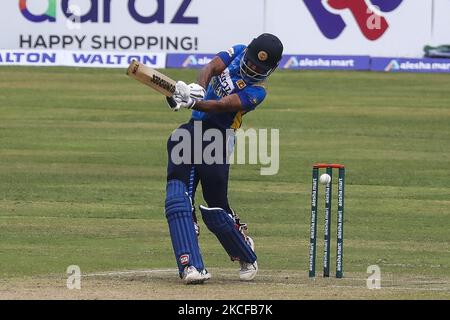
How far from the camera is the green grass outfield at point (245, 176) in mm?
12703

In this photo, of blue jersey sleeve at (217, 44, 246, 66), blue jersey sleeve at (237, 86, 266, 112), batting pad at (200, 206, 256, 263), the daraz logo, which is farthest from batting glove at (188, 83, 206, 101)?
the daraz logo

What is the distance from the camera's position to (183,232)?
34.8ft

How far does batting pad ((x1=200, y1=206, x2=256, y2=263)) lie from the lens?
1092 centimetres

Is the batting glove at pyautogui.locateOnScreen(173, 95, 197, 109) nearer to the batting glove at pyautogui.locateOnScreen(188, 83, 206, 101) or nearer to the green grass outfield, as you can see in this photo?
the batting glove at pyautogui.locateOnScreen(188, 83, 206, 101)

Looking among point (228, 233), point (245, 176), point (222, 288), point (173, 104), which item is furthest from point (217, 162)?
point (245, 176)

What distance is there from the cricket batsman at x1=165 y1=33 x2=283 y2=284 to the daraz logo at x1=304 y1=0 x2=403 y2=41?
26.1 metres

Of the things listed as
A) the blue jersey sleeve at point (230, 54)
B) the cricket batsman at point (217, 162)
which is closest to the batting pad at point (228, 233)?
the cricket batsman at point (217, 162)

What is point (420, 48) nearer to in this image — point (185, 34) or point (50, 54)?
point (185, 34)

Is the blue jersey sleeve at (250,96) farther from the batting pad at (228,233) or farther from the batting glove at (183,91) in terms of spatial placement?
the batting pad at (228,233)
